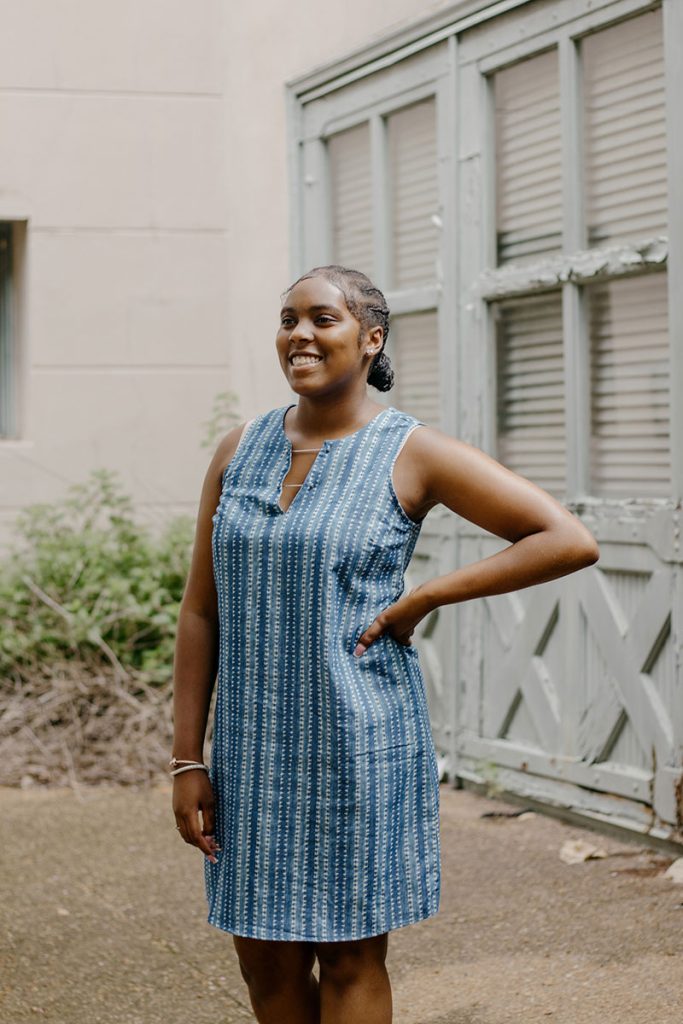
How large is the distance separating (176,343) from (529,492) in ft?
16.3

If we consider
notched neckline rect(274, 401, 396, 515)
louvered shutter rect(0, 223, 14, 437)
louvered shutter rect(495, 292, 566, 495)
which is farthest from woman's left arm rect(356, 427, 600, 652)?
louvered shutter rect(0, 223, 14, 437)

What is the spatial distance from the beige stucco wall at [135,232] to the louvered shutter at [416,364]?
0.81 metres

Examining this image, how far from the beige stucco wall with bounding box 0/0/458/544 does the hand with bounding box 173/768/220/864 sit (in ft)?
14.2

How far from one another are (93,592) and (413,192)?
228 centimetres

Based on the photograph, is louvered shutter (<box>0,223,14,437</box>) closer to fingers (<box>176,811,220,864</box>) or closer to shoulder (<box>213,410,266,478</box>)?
shoulder (<box>213,410,266,478</box>)

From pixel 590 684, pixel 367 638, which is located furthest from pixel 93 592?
pixel 367 638

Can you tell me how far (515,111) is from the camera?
5523mm

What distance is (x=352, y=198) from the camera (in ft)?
21.6

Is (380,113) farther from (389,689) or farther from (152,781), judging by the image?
(389,689)

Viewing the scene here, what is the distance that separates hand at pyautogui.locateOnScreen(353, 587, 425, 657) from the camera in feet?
8.43

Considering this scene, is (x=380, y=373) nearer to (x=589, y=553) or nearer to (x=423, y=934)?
(x=589, y=553)

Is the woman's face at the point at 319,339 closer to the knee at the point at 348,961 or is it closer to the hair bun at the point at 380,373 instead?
the hair bun at the point at 380,373

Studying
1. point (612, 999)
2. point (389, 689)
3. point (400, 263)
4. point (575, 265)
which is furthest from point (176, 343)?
point (389, 689)

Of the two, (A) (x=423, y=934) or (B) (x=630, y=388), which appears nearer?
(A) (x=423, y=934)
